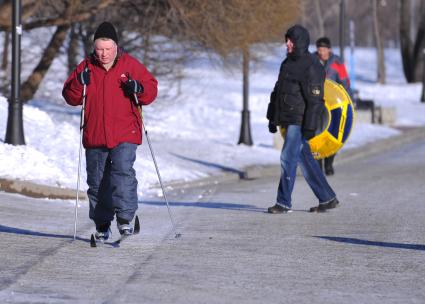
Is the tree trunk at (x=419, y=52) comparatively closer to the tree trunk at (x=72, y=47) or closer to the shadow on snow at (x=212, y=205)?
the tree trunk at (x=72, y=47)

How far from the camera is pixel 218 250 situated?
985 cm

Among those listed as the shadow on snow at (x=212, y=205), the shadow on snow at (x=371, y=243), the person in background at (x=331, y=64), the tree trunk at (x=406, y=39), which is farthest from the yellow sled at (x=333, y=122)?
the tree trunk at (x=406, y=39)

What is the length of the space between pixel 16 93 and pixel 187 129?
48.0ft

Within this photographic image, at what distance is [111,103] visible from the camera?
31.7 feet

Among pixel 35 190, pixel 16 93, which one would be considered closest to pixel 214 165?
pixel 16 93

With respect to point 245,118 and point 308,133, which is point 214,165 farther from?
point 308,133

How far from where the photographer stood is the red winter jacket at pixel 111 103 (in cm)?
962

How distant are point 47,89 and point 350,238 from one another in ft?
70.9

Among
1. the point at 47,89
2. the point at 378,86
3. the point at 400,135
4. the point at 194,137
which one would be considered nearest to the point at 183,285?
the point at 194,137

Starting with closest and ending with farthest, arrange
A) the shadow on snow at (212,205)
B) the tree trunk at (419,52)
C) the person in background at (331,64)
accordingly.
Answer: the shadow on snow at (212,205) → the person in background at (331,64) → the tree trunk at (419,52)

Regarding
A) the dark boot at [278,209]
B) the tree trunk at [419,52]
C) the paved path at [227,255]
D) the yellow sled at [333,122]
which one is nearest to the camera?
the paved path at [227,255]

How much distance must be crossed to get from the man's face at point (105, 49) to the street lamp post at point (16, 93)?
5.94m

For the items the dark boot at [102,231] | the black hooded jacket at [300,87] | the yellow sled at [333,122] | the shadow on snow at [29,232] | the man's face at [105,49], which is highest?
the man's face at [105,49]

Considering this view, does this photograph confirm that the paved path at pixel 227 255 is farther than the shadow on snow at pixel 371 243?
No
